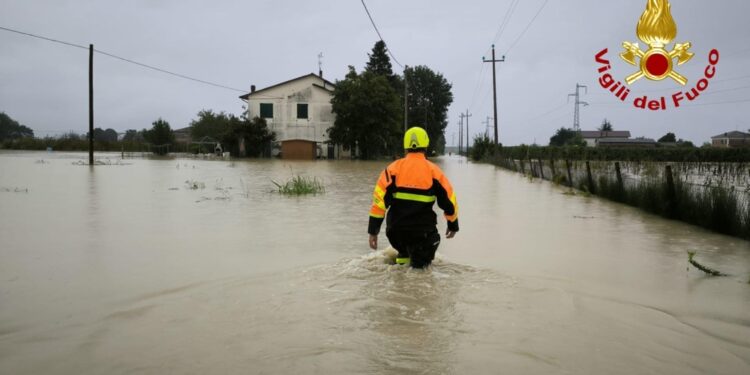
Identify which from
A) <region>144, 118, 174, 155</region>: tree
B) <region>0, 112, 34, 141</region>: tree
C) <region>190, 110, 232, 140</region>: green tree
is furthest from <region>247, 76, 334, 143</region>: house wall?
<region>0, 112, 34, 141</region>: tree

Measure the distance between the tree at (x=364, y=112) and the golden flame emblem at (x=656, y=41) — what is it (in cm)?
4200

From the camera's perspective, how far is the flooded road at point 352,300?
3984mm

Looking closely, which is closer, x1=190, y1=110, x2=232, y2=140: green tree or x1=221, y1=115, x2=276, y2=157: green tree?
x1=221, y1=115, x2=276, y2=157: green tree

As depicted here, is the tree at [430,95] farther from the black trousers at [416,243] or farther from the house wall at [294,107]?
the black trousers at [416,243]

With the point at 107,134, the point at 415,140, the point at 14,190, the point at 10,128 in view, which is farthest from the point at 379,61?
the point at 107,134

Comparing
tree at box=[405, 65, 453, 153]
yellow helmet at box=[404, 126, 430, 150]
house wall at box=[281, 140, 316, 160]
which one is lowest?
yellow helmet at box=[404, 126, 430, 150]

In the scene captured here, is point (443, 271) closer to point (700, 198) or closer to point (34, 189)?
point (700, 198)

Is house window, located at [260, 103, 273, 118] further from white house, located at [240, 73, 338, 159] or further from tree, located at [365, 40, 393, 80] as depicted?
tree, located at [365, 40, 393, 80]

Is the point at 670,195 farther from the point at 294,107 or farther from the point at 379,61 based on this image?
the point at 379,61

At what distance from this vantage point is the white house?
56.1 metres

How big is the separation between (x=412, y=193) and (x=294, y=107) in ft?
169

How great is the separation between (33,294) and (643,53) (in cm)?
1000

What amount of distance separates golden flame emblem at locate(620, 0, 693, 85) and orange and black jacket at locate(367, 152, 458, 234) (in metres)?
6.05

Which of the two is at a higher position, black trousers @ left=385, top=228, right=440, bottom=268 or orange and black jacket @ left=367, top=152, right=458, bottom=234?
orange and black jacket @ left=367, top=152, right=458, bottom=234
